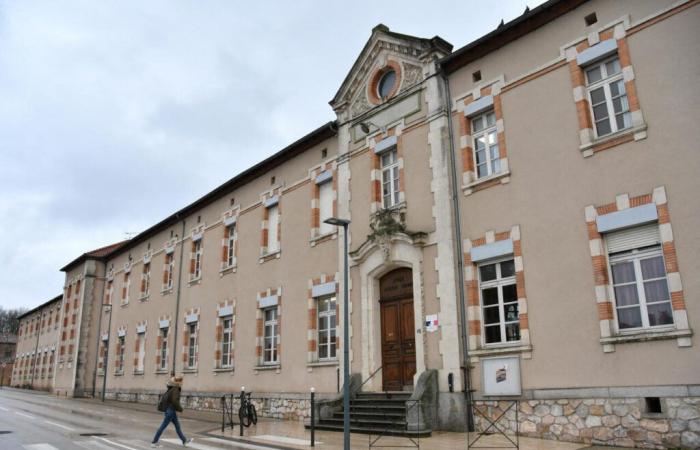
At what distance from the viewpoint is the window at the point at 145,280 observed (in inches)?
1132

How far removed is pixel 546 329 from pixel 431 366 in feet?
9.60

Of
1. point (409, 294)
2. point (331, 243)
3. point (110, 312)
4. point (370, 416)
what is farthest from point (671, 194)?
point (110, 312)

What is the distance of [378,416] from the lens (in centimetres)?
1285

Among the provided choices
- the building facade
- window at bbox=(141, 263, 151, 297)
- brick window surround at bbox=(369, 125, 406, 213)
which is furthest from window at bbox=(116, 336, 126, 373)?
brick window surround at bbox=(369, 125, 406, 213)

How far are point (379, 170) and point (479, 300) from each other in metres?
4.89

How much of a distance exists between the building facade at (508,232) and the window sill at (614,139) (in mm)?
38

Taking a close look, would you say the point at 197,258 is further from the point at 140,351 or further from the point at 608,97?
the point at 608,97

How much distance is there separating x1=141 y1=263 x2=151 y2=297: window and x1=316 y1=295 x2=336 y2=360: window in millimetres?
14514

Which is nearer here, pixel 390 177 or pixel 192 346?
pixel 390 177

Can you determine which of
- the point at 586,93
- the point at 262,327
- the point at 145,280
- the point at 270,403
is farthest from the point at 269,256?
the point at 145,280

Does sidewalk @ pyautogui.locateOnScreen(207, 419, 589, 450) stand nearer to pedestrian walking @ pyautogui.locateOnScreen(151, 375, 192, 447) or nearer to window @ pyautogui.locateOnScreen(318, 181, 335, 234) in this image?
pedestrian walking @ pyautogui.locateOnScreen(151, 375, 192, 447)

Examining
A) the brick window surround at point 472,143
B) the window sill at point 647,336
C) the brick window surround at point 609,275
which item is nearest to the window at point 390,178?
the brick window surround at point 472,143

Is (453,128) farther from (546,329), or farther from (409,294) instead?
(546,329)

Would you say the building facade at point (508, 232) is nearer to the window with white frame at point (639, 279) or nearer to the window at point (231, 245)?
the window with white frame at point (639, 279)
